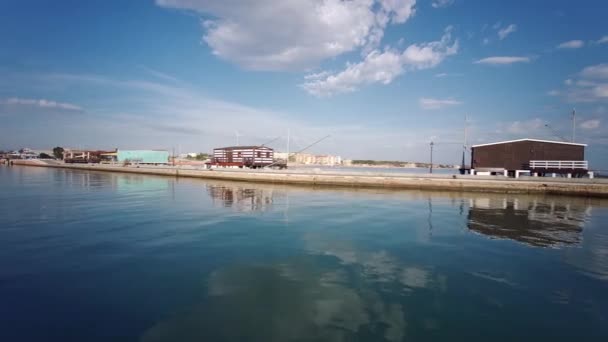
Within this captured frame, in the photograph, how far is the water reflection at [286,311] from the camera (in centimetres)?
562

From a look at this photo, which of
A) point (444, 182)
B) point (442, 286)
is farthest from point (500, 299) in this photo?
point (444, 182)

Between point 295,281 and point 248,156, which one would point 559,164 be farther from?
point 248,156

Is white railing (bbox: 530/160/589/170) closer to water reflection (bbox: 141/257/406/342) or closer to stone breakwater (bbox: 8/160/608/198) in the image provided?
stone breakwater (bbox: 8/160/608/198)

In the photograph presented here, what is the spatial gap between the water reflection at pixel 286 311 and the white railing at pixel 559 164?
2051 inches

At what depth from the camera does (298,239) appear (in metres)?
12.8

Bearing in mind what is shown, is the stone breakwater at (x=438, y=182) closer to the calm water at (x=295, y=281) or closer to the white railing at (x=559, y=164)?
the white railing at (x=559, y=164)

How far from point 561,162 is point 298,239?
5272cm

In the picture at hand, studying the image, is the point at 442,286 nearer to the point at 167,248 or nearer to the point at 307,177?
the point at 167,248

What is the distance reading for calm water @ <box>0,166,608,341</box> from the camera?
5.88m

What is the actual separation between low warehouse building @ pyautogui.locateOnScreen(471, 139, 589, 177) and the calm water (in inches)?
1483

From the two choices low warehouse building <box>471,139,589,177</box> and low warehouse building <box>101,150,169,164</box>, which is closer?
low warehouse building <box>471,139,589,177</box>

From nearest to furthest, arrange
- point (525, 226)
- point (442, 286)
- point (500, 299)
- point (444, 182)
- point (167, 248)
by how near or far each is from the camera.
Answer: point (500, 299) → point (442, 286) → point (167, 248) → point (525, 226) → point (444, 182)

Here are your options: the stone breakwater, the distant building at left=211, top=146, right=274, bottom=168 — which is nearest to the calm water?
the stone breakwater

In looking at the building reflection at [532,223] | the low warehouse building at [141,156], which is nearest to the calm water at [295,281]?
the building reflection at [532,223]
